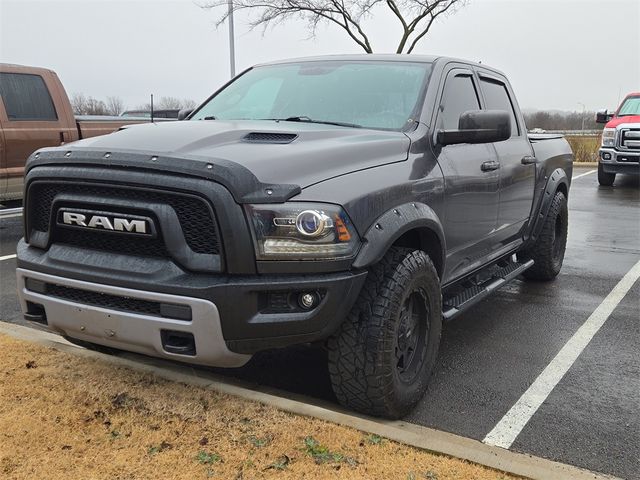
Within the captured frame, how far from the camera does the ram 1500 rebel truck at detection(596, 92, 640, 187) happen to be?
14.1 metres

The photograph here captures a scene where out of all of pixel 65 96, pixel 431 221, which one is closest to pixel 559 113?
pixel 65 96

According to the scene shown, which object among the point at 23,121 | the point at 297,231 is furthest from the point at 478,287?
the point at 23,121

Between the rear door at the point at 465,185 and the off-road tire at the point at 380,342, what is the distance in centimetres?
69

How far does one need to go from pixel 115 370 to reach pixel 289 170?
1641 millimetres

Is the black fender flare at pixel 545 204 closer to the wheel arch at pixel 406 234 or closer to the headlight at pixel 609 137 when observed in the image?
the wheel arch at pixel 406 234

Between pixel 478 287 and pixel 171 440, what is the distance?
2459 millimetres

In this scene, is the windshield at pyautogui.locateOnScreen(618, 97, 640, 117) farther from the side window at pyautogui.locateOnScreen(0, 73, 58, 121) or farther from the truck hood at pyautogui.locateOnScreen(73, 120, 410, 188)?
the truck hood at pyautogui.locateOnScreen(73, 120, 410, 188)

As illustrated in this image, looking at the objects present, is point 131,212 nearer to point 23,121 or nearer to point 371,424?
point 371,424

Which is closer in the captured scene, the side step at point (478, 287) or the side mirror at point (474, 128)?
the side mirror at point (474, 128)

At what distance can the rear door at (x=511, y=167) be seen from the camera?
4.57 m

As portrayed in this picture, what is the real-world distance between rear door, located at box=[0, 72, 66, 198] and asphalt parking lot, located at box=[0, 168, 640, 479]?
1923 mm

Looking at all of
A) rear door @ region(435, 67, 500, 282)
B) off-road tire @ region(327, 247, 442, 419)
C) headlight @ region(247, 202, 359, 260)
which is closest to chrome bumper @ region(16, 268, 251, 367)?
headlight @ region(247, 202, 359, 260)

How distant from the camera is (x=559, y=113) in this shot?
45.6 m

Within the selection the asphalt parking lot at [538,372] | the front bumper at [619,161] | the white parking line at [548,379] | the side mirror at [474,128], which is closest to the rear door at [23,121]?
the asphalt parking lot at [538,372]
